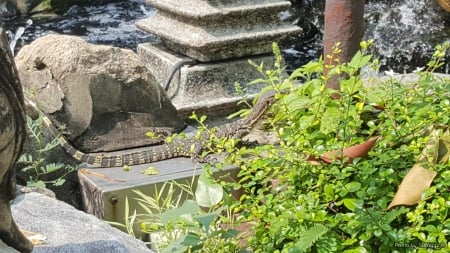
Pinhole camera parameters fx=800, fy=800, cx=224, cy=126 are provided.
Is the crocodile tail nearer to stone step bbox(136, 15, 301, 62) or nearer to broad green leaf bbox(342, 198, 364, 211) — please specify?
stone step bbox(136, 15, 301, 62)

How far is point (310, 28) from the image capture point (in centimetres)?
957

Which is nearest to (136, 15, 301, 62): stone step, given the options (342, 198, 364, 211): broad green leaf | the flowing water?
(342, 198, 364, 211): broad green leaf

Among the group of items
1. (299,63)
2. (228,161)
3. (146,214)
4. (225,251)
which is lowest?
(299,63)

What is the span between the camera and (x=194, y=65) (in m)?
4.90

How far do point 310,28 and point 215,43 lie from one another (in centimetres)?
499

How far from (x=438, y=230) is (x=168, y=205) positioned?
5.49 ft

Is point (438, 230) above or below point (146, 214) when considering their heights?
above

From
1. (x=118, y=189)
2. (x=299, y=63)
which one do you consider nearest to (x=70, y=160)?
(x=118, y=189)

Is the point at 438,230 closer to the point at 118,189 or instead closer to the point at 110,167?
the point at 118,189

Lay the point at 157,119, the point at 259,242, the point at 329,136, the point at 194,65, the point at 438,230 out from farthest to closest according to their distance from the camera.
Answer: the point at 194,65, the point at 157,119, the point at 329,136, the point at 259,242, the point at 438,230

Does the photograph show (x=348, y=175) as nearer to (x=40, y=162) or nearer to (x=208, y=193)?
(x=208, y=193)

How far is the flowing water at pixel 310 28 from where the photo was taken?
28.4ft

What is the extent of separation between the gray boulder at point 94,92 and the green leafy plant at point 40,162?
0.62 ft

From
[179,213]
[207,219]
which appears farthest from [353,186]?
[179,213]
